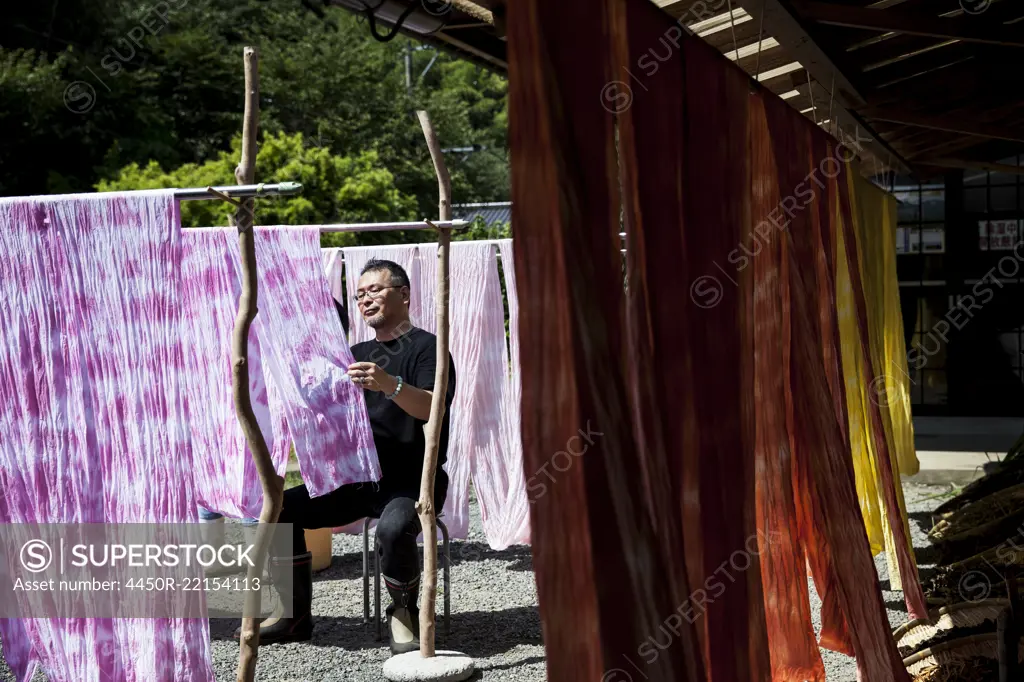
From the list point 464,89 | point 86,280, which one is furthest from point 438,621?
point 464,89

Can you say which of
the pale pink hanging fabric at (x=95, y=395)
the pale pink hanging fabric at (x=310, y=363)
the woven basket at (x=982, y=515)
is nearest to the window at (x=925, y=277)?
the woven basket at (x=982, y=515)

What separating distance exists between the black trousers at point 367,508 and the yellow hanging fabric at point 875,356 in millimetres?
1976

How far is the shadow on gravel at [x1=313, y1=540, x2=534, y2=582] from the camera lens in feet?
20.6

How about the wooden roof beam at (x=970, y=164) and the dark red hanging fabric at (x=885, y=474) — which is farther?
the wooden roof beam at (x=970, y=164)

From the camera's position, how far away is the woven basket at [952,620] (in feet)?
12.0

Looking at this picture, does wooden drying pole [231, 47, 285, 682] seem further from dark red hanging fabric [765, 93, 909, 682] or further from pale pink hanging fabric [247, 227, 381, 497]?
dark red hanging fabric [765, 93, 909, 682]

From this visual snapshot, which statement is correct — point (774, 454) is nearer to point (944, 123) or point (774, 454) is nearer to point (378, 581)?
point (378, 581)

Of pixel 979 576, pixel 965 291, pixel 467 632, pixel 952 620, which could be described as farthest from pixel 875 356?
pixel 965 291

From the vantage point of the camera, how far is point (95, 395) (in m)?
3.20

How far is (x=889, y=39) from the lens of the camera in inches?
175

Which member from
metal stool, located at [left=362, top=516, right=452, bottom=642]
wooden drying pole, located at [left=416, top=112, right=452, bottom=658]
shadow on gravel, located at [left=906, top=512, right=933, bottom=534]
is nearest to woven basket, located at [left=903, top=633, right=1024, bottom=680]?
wooden drying pole, located at [left=416, top=112, right=452, bottom=658]

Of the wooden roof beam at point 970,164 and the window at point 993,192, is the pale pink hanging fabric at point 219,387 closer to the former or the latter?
the wooden roof beam at point 970,164

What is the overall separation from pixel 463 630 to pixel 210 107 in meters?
20.5

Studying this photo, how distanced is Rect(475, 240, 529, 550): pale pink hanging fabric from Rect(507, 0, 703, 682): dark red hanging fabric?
4.43m
